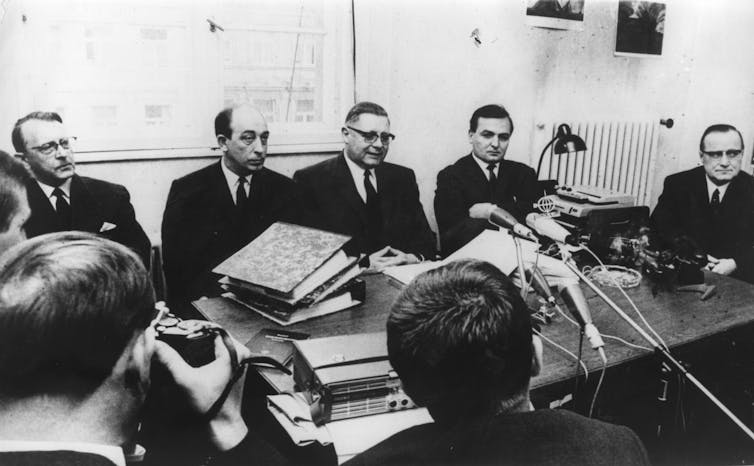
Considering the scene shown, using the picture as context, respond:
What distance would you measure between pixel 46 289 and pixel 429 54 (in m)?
2.99

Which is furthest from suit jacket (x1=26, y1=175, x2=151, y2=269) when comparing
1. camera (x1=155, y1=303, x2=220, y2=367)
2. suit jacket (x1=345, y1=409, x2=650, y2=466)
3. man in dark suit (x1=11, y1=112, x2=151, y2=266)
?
suit jacket (x1=345, y1=409, x2=650, y2=466)

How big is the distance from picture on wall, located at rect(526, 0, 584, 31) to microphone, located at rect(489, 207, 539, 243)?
258 centimetres

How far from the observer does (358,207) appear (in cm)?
300

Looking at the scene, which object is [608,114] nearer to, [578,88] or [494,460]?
[578,88]

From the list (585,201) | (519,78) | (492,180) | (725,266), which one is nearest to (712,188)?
(725,266)

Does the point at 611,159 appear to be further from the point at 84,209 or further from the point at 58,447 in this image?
the point at 58,447

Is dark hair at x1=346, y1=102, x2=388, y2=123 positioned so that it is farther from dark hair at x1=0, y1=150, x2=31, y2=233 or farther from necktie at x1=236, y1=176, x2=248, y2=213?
dark hair at x1=0, y1=150, x2=31, y2=233

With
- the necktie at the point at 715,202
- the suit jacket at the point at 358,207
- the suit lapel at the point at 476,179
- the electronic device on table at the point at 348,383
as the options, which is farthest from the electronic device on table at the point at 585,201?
the electronic device on table at the point at 348,383

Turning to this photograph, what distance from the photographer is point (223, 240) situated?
9.05ft

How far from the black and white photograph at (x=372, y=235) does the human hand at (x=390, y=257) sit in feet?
0.05

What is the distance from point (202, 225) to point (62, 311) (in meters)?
1.96

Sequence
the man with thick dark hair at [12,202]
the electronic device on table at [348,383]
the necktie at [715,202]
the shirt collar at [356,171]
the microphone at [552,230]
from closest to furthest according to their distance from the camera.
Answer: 1. the electronic device on table at [348,383]
2. the microphone at [552,230]
3. the man with thick dark hair at [12,202]
4. the shirt collar at [356,171]
5. the necktie at [715,202]

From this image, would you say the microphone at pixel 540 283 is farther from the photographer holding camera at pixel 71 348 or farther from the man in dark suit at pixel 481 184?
the man in dark suit at pixel 481 184

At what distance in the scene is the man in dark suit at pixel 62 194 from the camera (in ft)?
7.78
